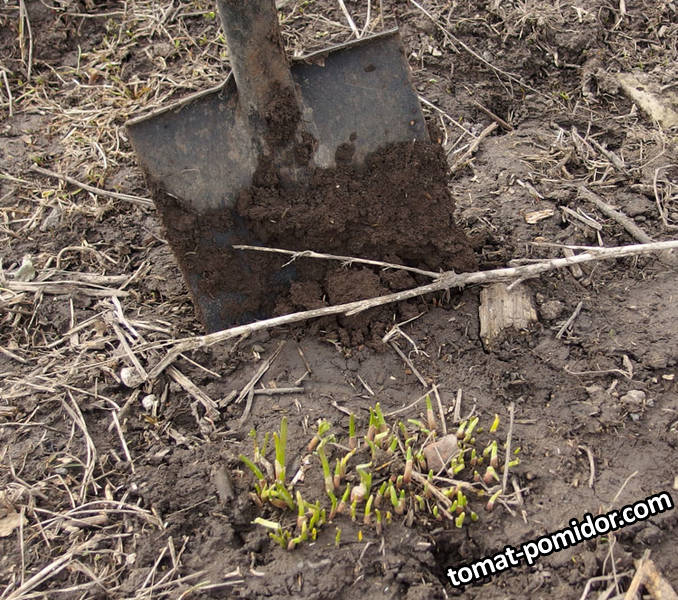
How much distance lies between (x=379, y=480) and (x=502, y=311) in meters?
0.77

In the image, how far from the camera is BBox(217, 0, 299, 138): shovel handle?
2.05 metres

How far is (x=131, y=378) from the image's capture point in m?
2.20

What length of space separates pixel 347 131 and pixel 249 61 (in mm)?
394

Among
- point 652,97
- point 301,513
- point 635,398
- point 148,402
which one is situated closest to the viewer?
point 301,513

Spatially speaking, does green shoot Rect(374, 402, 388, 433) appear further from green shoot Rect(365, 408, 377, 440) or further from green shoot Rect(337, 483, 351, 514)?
green shoot Rect(337, 483, 351, 514)

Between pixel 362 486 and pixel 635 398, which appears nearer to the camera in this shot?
pixel 362 486

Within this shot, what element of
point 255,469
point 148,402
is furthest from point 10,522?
point 255,469

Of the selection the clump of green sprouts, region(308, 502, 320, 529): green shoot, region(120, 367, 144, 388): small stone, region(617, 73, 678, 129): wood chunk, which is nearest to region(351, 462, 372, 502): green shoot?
the clump of green sprouts

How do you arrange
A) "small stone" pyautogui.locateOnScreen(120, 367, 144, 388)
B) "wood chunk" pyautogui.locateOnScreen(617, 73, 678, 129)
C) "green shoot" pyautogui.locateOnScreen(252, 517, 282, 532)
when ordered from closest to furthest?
"green shoot" pyautogui.locateOnScreen(252, 517, 282, 532) → "small stone" pyautogui.locateOnScreen(120, 367, 144, 388) → "wood chunk" pyautogui.locateOnScreen(617, 73, 678, 129)

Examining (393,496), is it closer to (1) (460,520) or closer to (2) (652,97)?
(1) (460,520)

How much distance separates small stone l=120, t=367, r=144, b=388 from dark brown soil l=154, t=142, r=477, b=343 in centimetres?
29

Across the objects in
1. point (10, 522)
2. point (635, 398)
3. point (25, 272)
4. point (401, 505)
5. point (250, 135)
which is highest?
point (250, 135)

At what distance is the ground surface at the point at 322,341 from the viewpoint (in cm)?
176

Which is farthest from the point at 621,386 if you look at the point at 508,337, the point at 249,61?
the point at 249,61
